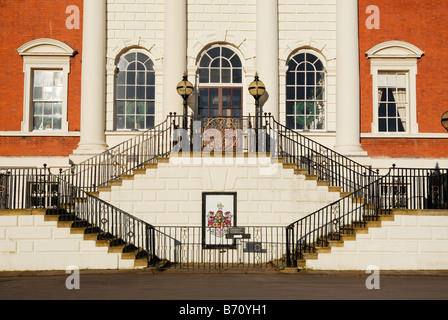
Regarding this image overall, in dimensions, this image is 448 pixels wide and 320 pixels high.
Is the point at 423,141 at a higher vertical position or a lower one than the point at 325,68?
lower

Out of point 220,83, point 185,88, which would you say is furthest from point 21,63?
point 220,83

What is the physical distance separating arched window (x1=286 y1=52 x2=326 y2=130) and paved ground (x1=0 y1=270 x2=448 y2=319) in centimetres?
767

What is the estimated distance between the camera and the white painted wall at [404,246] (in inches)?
589

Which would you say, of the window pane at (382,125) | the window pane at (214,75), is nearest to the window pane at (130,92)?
the window pane at (214,75)

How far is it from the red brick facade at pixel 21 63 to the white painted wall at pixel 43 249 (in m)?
5.71

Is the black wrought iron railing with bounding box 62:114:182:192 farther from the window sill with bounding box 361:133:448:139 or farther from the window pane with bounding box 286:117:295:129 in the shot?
the window sill with bounding box 361:133:448:139

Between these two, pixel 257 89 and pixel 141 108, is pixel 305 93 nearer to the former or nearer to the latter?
pixel 257 89

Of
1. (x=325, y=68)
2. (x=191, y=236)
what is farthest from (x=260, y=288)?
(x=325, y=68)

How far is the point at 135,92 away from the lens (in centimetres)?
2053

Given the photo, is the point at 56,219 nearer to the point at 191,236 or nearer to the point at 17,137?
the point at 191,236

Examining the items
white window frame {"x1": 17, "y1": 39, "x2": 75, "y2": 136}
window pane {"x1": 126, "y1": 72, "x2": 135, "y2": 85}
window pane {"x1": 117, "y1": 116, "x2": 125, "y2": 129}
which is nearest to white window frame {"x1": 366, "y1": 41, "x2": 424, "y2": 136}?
window pane {"x1": 126, "y1": 72, "x2": 135, "y2": 85}

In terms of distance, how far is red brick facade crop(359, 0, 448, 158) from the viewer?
20.3 metres

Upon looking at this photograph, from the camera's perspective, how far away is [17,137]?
20.2 m

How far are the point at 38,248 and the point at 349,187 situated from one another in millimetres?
9904
